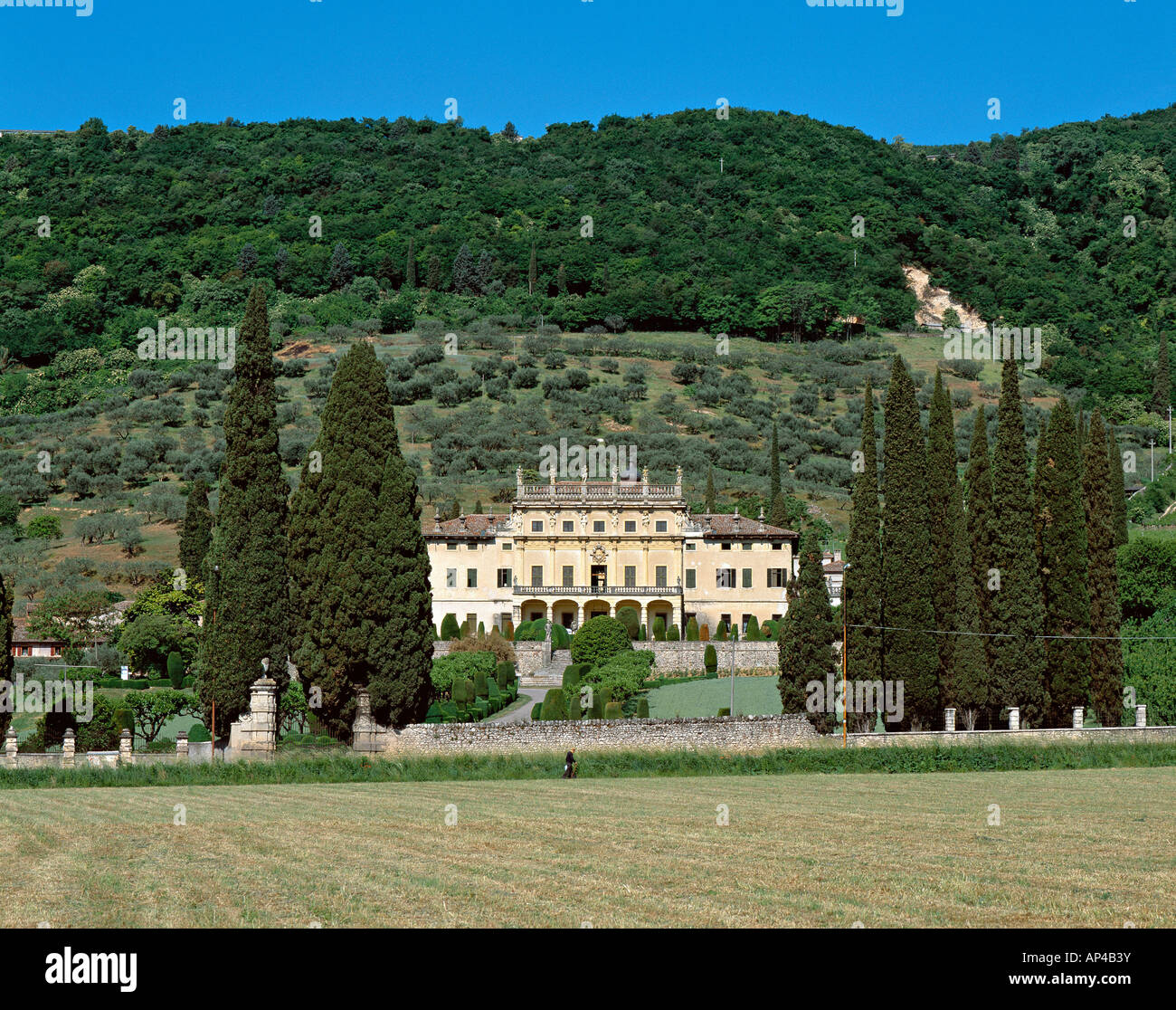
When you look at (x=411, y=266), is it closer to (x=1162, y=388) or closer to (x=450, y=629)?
(x=1162, y=388)

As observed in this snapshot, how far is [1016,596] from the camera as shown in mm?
42344

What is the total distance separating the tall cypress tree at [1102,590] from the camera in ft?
141

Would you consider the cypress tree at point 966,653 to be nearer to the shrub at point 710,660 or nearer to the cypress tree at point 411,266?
the shrub at point 710,660

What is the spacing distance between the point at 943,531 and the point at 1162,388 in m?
99.6

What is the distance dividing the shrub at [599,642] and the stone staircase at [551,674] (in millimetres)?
Result: 1011

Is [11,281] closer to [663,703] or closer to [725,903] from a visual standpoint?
[663,703]

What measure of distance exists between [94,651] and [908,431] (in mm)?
38140

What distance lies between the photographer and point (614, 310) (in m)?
160

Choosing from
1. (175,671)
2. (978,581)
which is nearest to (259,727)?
(978,581)

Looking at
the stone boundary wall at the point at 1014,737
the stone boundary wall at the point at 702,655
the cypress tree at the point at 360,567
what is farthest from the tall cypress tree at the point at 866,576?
the stone boundary wall at the point at 702,655

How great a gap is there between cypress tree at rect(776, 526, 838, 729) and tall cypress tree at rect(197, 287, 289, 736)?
46.3ft

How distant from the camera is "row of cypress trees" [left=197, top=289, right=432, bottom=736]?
120 feet

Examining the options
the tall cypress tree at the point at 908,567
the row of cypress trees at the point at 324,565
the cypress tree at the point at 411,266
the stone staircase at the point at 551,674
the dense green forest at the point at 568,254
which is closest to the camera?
the row of cypress trees at the point at 324,565
